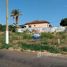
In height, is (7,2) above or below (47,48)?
above

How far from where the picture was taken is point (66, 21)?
111 m

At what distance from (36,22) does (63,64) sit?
109m

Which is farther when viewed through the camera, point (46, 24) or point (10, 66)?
point (46, 24)

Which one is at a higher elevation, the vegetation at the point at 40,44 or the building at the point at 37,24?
the building at the point at 37,24

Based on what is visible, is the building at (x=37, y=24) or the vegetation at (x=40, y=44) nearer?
the vegetation at (x=40, y=44)

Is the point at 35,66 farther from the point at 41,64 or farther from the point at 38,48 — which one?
the point at 38,48

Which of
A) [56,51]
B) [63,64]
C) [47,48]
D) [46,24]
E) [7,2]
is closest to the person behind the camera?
[63,64]

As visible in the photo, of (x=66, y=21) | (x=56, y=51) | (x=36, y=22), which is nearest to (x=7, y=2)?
(x=56, y=51)

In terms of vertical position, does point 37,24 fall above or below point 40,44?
above

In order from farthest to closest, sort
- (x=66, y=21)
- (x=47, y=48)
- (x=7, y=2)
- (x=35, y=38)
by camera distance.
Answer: (x=66, y=21) → (x=35, y=38) → (x=7, y=2) → (x=47, y=48)

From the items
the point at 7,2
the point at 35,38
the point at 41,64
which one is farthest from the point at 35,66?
the point at 35,38

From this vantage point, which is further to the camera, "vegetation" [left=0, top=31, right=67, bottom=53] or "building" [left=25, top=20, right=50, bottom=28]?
"building" [left=25, top=20, right=50, bottom=28]

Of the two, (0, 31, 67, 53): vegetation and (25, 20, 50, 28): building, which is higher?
(25, 20, 50, 28): building

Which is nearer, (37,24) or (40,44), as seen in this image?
(40,44)
